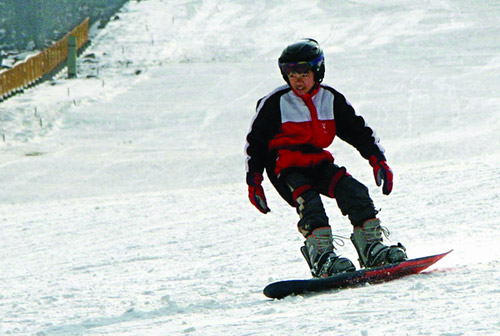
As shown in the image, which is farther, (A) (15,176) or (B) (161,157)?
(B) (161,157)

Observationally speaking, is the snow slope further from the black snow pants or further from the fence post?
the black snow pants

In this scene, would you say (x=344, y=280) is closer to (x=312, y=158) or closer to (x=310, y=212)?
(x=310, y=212)

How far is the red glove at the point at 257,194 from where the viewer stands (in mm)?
4195

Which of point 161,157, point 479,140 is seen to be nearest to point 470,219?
point 479,140

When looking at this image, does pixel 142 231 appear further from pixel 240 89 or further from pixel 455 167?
pixel 240 89

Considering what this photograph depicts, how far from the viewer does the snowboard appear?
3.76m

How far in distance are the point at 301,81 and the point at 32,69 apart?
1799 cm

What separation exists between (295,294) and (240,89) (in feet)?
49.5

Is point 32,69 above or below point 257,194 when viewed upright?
below

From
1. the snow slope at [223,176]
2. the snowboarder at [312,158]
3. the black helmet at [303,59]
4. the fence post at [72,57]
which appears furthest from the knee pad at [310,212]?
the fence post at [72,57]

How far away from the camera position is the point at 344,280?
381 centimetres

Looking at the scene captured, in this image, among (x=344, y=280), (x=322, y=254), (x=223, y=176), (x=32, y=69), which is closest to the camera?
(x=344, y=280)

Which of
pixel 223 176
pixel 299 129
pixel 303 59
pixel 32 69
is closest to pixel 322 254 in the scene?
pixel 299 129

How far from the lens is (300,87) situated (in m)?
4.33
